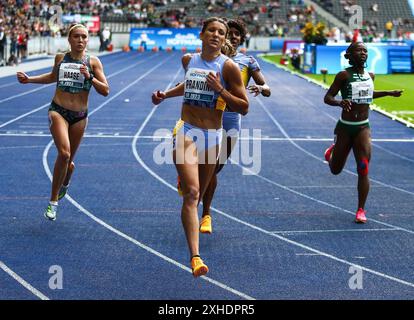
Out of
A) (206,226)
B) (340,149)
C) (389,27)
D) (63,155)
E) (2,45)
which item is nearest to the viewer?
(206,226)

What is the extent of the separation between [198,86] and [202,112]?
0.23m

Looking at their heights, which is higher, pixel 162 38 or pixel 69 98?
pixel 69 98

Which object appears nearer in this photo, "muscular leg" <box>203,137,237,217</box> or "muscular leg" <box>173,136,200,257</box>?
"muscular leg" <box>173,136,200,257</box>

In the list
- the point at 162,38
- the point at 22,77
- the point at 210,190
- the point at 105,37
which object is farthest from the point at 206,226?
the point at 162,38

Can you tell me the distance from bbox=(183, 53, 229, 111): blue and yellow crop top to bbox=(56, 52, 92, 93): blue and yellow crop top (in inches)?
104

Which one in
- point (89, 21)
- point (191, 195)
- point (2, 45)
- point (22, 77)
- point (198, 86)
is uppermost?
point (198, 86)

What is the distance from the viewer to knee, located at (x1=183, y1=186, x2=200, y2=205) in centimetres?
767

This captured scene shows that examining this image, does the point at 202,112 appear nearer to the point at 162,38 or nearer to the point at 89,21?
the point at 89,21

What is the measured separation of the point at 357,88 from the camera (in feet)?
35.1

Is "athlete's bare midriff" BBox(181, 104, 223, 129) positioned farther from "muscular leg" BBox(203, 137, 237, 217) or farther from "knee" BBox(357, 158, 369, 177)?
"knee" BBox(357, 158, 369, 177)

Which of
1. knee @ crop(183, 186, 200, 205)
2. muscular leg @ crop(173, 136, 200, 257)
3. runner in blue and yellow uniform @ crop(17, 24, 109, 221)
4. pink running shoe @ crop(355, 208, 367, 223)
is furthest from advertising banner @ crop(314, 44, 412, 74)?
knee @ crop(183, 186, 200, 205)
